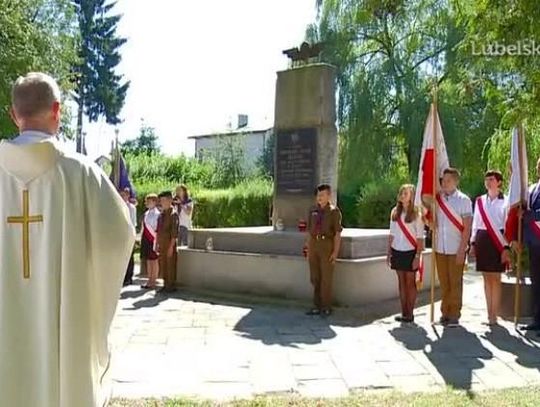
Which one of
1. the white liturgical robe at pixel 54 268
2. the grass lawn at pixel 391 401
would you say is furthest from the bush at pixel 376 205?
the white liturgical robe at pixel 54 268

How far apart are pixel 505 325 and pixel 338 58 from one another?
51.1ft

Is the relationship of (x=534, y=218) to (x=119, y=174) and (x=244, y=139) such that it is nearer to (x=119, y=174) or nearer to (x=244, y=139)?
(x=119, y=174)

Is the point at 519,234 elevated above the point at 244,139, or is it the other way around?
the point at 244,139

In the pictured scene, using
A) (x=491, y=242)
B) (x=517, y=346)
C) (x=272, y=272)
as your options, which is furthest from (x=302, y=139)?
(x=517, y=346)

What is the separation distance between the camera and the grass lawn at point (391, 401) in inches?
178

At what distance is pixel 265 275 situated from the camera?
30.6 feet

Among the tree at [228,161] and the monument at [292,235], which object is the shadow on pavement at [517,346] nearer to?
the monument at [292,235]

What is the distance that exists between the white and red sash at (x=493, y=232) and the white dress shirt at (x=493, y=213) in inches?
1.0

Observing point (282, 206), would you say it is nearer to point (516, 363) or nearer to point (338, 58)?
point (516, 363)

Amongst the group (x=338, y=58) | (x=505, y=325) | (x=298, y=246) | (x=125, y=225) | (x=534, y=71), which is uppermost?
(x=338, y=58)

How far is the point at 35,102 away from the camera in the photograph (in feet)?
9.49

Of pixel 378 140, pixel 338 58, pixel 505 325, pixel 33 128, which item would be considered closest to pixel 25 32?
pixel 338 58

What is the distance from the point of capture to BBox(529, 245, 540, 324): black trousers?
7.11m

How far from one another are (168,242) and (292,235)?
2.12m
